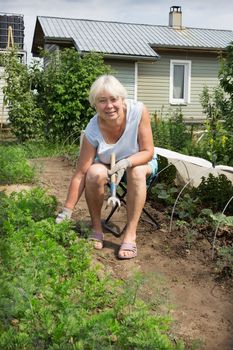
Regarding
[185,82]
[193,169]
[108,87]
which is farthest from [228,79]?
[185,82]

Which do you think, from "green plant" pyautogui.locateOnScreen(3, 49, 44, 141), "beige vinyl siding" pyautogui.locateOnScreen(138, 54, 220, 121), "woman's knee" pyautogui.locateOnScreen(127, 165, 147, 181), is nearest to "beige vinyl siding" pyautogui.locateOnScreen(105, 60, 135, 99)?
"beige vinyl siding" pyautogui.locateOnScreen(138, 54, 220, 121)

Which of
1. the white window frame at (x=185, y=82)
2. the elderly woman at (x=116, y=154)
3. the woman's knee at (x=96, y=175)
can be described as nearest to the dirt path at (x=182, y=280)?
the elderly woman at (x=116, y=154)

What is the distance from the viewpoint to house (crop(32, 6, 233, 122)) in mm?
16438

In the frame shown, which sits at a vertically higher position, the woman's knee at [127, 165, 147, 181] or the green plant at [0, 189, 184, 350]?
the woman's knee at [127, 165, 147, 181]

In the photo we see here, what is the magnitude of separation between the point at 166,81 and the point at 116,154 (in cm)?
1429

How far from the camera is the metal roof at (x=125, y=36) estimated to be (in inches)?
634

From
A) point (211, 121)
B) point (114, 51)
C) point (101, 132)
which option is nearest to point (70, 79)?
point (211, 121)

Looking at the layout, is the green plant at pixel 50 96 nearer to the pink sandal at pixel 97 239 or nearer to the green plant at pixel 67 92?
the green plant at pixel 67 92

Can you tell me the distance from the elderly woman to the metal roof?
1164 centimetres

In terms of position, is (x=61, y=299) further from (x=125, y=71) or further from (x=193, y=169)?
(x=125, y=71)

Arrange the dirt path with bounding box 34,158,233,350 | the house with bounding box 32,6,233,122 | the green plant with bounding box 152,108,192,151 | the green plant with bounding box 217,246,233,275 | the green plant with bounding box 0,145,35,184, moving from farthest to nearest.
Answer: the house with bounding box 32,6,233,122
the green plant with bounding box 152,108,192,151
the green plant with bounding box 0,145,35,184
the green plant with bounding box 217,246,233,275
the dirt path with bounding box 34,158,233,350

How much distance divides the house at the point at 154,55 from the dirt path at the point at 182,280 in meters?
12.4

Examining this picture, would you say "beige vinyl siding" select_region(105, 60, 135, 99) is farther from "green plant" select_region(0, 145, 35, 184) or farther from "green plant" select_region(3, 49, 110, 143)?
"green plant" select_region(0, 145, 35, 184)

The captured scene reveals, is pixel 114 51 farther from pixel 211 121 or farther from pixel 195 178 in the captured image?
pixel 195 178
